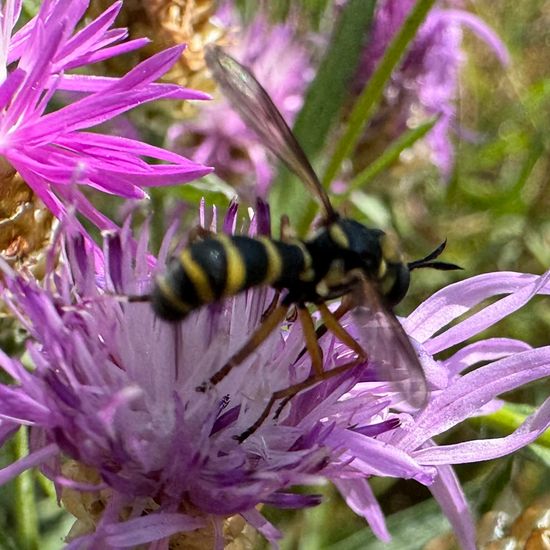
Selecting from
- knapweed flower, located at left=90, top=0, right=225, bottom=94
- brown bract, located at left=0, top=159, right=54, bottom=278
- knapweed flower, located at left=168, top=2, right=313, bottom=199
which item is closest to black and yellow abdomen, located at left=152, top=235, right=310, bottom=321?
brown bract, located at left=0, top=159, right=54, bottom=278

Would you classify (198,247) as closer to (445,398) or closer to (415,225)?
(445,398)

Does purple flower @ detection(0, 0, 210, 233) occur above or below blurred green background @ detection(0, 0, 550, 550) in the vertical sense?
above

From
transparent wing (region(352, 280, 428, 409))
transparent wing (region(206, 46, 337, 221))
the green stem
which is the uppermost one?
transparent wing (region(206, 46, 337, 221))

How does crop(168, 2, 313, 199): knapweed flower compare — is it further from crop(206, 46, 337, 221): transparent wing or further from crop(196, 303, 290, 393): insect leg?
crop(196, 303, 290, 393): insect leg

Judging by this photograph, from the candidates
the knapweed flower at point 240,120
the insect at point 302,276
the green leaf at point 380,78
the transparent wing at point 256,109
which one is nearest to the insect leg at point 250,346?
the insect at point 302,276

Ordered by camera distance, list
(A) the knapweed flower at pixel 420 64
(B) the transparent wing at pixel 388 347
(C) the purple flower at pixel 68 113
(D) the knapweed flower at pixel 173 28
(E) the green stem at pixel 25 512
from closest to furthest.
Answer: (B) the transparent wing at pixel 388 347, (C) the purple flower at pixel 68 113, (E) the green stem at pixel 25 512, (D) the knapweed flower at pixel 173 28, (A) the knapweed flower at pixel 420 64

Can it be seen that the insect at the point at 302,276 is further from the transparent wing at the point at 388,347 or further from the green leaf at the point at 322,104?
the green leaf at the point at 322,104
